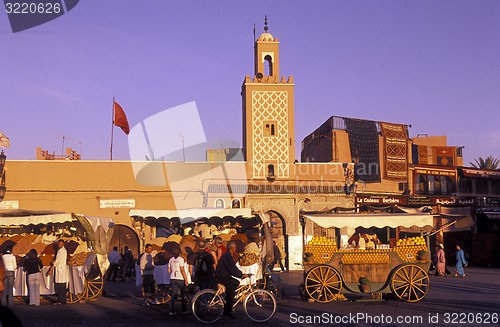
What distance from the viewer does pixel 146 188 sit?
103 feet

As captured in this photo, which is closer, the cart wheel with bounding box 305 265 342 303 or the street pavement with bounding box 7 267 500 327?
the street pavement with bounding box 7 267 500 327

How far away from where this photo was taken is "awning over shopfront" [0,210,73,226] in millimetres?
Result: 16344

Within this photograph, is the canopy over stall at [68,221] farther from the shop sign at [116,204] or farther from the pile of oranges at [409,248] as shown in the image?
the shop sign at [116,204]

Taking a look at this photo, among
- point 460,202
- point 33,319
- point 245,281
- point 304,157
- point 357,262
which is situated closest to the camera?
point 33,319

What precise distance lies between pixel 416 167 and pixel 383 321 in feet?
82.3

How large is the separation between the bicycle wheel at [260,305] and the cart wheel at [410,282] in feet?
11.9

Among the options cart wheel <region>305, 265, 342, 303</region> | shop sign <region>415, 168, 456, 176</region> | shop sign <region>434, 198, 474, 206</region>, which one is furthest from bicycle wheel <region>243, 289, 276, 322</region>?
shop sign <region>415, 168, 456, 176</region>

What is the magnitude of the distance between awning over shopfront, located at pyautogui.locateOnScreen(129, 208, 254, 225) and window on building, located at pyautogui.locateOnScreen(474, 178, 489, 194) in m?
21.7

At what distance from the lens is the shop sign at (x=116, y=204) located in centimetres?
3111

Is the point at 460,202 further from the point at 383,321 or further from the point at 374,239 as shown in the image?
the point at 383,321

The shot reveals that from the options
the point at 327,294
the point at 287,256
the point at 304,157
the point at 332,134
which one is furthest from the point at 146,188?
the point at 327,294

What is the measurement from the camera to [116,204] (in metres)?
31.2

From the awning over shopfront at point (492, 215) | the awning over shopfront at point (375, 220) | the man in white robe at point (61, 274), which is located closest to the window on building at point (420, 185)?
the awning over shopfront at point (492, 215)

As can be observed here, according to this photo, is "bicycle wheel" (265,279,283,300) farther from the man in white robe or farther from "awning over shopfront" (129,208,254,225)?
the man in white robe
